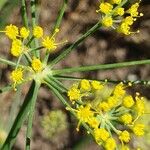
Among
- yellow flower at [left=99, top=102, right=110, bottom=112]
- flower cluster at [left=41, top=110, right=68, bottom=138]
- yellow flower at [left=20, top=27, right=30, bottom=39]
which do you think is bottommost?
yellow flower at [left=99, top=102, right=110, bottom=112]

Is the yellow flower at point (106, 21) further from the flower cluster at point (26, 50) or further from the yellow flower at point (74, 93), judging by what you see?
the yellow flower at point (74, 93)

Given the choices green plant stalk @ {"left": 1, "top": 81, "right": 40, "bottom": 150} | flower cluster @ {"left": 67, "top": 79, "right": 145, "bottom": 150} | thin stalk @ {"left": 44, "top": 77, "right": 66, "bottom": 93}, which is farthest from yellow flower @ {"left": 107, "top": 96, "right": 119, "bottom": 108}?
green plant stalk @ {"left": 1, "top": 81, "right": 40, "bottom": 150}

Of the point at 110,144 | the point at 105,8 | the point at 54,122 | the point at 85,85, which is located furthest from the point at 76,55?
the point at 110,144

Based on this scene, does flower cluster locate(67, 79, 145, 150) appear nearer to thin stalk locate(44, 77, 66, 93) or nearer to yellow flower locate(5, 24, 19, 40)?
thin stalk locate(44, 77, 66, 93)

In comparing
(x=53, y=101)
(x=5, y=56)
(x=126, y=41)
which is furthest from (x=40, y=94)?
(x=126, y=41)

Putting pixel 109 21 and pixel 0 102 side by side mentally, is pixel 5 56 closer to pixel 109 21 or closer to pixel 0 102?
pixel 0 102

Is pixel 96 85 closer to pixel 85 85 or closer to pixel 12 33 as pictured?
pixel 85 85
